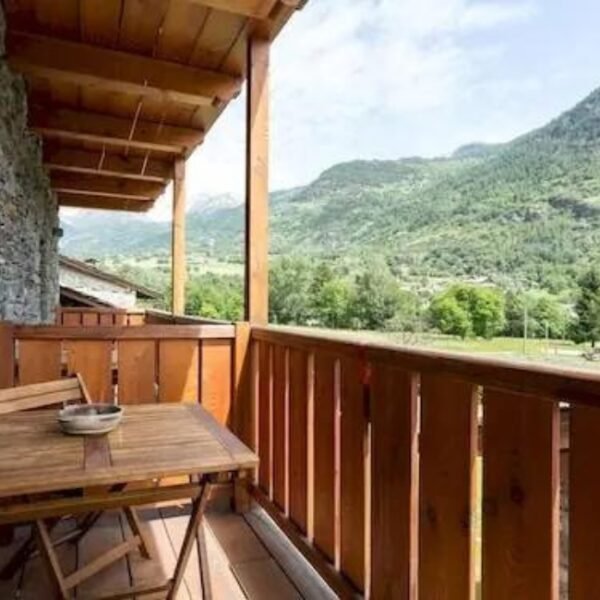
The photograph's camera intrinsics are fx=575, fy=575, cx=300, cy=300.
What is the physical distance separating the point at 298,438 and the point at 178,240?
437cm

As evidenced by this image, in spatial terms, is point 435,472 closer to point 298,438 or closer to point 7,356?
point 298,438

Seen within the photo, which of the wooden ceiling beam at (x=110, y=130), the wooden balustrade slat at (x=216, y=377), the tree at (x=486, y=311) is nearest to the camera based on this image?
the wooden balustrade slat at (x=216, y=377)

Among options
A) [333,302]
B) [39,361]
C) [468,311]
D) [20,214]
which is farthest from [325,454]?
[333,302]

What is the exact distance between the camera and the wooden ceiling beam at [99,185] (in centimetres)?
736

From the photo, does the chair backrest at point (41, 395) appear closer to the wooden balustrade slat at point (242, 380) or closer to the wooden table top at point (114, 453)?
the wooden table top at point (114, 453)

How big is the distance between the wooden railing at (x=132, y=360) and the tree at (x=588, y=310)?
2107 millimetres

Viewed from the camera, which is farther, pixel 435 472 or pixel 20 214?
pixel 20 214

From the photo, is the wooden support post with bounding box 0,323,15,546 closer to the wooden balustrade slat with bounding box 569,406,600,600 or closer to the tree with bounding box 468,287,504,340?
the wooden balustrade slat with bounding box 569,406,600,600

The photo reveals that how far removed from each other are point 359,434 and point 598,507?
95 centimetres

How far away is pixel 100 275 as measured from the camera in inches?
480

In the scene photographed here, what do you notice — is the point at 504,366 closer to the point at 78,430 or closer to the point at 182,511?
the point at 78,430

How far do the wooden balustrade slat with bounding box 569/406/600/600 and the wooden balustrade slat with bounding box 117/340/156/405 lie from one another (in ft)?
7.30

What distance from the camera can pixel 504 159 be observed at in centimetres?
857

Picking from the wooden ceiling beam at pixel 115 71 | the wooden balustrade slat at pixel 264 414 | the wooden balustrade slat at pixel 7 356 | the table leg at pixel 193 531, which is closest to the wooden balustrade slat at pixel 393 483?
the table leg at pixel 193 531
